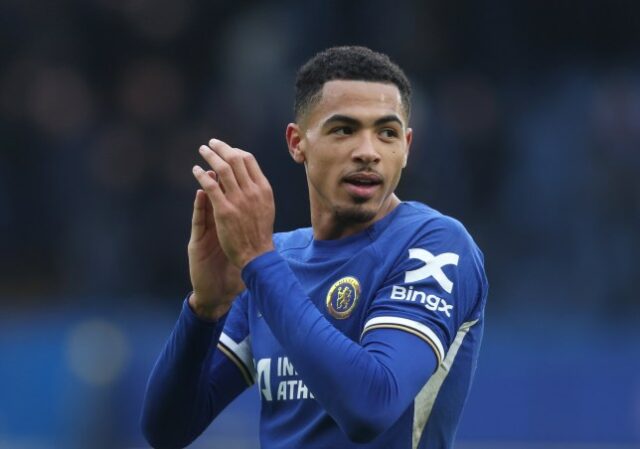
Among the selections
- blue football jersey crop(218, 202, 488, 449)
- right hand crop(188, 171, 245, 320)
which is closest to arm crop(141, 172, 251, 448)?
right hand crop(188, 171, 245, 320)

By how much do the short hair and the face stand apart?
0.02 meters

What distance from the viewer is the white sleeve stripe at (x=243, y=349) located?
4.18m

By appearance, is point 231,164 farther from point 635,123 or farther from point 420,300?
point 635,123

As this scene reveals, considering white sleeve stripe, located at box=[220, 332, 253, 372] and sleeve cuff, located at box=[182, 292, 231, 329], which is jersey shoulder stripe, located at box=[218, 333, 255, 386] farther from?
sleeve cuff, located at box=[182, 292, 231, 329]

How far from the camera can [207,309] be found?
13.0 ft

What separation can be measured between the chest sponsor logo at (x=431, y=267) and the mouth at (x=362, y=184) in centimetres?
22

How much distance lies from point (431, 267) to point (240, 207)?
0.57m

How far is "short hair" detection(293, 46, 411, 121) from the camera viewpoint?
12.8ft

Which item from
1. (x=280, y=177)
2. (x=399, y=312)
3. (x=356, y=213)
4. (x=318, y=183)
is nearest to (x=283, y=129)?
(x=280, y=177)

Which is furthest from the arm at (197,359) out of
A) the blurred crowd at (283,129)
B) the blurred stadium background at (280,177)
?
the blurred crowd at (283,129)

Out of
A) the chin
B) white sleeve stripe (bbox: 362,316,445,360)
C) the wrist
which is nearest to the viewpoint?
white sleeve stripe (bbox: 362,316,445,360)

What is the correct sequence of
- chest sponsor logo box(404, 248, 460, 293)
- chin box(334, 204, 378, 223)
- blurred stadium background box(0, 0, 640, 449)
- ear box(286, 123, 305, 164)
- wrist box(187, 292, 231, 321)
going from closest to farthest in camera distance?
chest sponsor logo box(404, 248, 460, 293) → chin box(334, 204, 378, 223) → wrist box(187, 292, 231, 321) → ear box(286, 123, 305, 164) → blurred stadium background box(0, 0, 640, 449)

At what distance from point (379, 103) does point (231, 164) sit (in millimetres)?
527

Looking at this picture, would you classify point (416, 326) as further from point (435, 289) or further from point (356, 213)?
point (356, 213)
